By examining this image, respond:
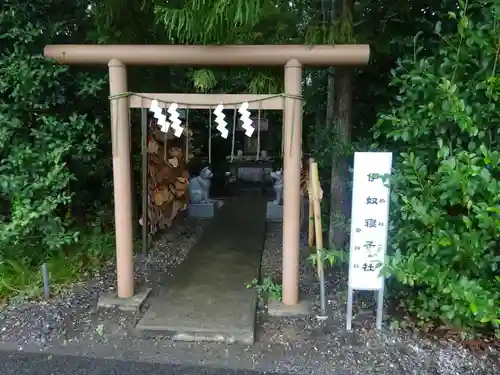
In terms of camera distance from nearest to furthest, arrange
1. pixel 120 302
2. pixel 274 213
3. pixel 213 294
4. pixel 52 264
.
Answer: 1. pixel 120 302
2. pixel 213 294
3. pixel 52 264
4. pixel 274 213

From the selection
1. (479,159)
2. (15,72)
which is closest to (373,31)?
(479,159)

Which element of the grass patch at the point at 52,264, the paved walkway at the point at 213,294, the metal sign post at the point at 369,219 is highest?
the metal sign post at the point at 369,219

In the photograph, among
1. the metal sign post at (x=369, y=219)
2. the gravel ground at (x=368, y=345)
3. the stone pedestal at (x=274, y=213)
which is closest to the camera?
the gravel ground at (x=368, y=345)

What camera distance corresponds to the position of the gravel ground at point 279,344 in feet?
9.22

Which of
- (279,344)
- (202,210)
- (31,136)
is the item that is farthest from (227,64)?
(202,210)

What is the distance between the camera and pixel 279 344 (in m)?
3.10

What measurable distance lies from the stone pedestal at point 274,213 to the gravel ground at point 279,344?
347cm

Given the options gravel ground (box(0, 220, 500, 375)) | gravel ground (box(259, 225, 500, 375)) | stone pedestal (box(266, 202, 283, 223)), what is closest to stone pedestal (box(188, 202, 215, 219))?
stone pedestal (box(266, 202, 283, 223))

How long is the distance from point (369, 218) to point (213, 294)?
1.71 metres

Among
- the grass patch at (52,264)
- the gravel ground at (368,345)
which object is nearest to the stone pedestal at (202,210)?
the grass patch at (52,264)

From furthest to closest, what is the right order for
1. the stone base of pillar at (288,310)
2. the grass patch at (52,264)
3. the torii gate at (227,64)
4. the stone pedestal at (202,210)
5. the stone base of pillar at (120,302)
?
the stone pedestal at (202,210) → the grass patch at (52,264) → the stone base of pillar at (120,302) → the stone base of pillar at (288,310) → the torii gate at (227,64)

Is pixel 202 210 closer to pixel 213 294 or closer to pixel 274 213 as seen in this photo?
pixel 274 213

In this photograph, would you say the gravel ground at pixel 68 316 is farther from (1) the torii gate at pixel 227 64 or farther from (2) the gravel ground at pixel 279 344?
(1) the torii gate at pixel 227 64

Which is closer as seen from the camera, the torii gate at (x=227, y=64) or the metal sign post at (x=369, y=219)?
the metal sign post at (x=369, y=219)
